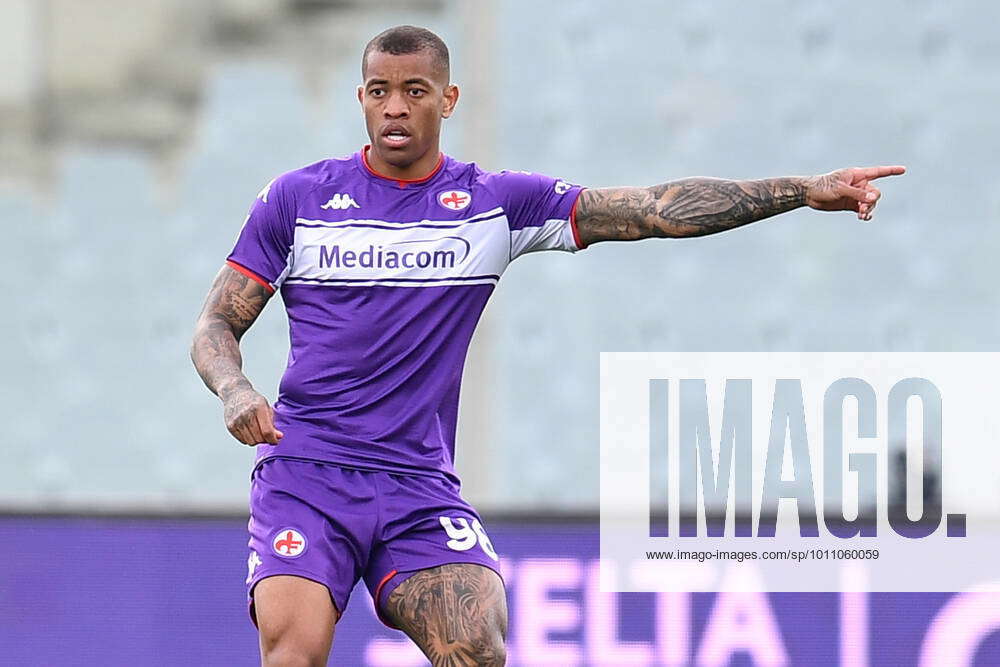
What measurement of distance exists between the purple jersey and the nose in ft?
0.70

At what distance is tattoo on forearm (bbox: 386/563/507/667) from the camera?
4727 millimetres

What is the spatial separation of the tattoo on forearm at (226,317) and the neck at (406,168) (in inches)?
17.6

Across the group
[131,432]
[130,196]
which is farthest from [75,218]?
[131,432]

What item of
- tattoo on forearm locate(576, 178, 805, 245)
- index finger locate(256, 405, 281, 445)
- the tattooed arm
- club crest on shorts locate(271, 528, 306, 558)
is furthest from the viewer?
tattoo on forearm locate(576, 178, 805, 245)

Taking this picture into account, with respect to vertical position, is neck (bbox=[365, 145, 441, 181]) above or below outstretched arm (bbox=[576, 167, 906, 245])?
above

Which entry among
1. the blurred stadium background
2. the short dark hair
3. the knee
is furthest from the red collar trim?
the blurred stadium background

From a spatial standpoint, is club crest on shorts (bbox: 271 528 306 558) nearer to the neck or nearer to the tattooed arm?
the tattooed arm

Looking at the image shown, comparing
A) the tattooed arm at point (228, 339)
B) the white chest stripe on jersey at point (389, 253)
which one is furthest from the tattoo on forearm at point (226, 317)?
the white chest stripe on jersey at point (389, 253)

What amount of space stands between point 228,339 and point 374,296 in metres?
0.39

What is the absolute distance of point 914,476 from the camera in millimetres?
8047

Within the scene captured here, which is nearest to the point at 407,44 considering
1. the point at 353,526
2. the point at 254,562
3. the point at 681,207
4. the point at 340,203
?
the point at 340,203

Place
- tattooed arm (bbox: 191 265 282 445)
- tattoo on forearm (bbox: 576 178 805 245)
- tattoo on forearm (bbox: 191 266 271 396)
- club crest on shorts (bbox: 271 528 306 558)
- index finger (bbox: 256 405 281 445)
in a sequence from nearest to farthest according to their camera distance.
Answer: index finger (bbox: 256 405 281 445)
tattooed arm (bbox: 191 265 282 445)
club crest on shorts (bbox: 271 528 306 558)
tattoo on forearm (bbox: 191 266 271 396)
tattoo on forearm (bbox: 576 178 805 245)

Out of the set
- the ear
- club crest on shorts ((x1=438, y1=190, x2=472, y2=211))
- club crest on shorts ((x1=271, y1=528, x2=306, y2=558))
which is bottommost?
club crest on shorts ((x1=271, y1=528, x2=306, y2=558))

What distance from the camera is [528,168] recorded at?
940cm
